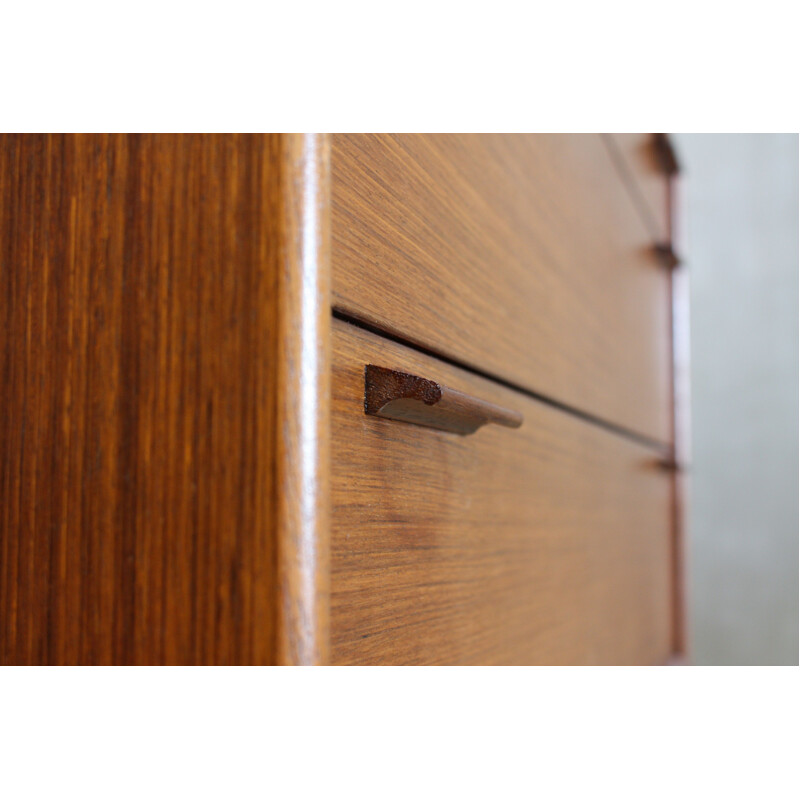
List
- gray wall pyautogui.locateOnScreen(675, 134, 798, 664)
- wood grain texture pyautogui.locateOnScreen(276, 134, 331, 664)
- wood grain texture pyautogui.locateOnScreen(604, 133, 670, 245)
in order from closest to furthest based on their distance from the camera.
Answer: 1. wood grain texture pyautogui.locateOnScreen(276, 134, 331, 664)
2. wood grain texture pyautogui.locateOnScreen(604, 133, 670, 245)
3. gray wall pyautogui.locateOnScreen(675, 134, 798, 664)

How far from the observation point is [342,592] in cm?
26

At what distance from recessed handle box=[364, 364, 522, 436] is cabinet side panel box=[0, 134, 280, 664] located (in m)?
0.05

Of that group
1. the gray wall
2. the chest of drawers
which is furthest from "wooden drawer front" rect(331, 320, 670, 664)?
the gray wall

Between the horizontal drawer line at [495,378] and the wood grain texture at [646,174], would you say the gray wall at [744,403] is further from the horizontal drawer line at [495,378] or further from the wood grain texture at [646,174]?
the horizontal drawer line at [495,378]

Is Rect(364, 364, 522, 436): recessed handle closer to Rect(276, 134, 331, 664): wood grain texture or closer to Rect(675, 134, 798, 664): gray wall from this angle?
Rect(276, 134, 331, 664): wood grain texture

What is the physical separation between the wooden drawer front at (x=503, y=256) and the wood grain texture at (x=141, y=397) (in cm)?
3

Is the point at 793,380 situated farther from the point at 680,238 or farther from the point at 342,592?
the point at 342,592

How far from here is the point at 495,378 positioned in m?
0.42

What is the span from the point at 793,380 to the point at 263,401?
1337 mm

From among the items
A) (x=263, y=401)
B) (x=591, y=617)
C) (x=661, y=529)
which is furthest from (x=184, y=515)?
(x=661, y=529)

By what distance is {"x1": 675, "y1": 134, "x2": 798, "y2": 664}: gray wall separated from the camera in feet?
4.54

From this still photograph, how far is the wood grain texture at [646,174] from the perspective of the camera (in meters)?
0.78

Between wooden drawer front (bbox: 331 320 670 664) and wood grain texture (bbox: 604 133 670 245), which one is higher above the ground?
wood grain texture (bbox: 604 133 670 245)

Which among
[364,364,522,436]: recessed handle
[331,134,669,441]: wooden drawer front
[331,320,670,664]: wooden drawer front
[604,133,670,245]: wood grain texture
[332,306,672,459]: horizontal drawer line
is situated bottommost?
[331,320,670,664]: wooden drawer front
